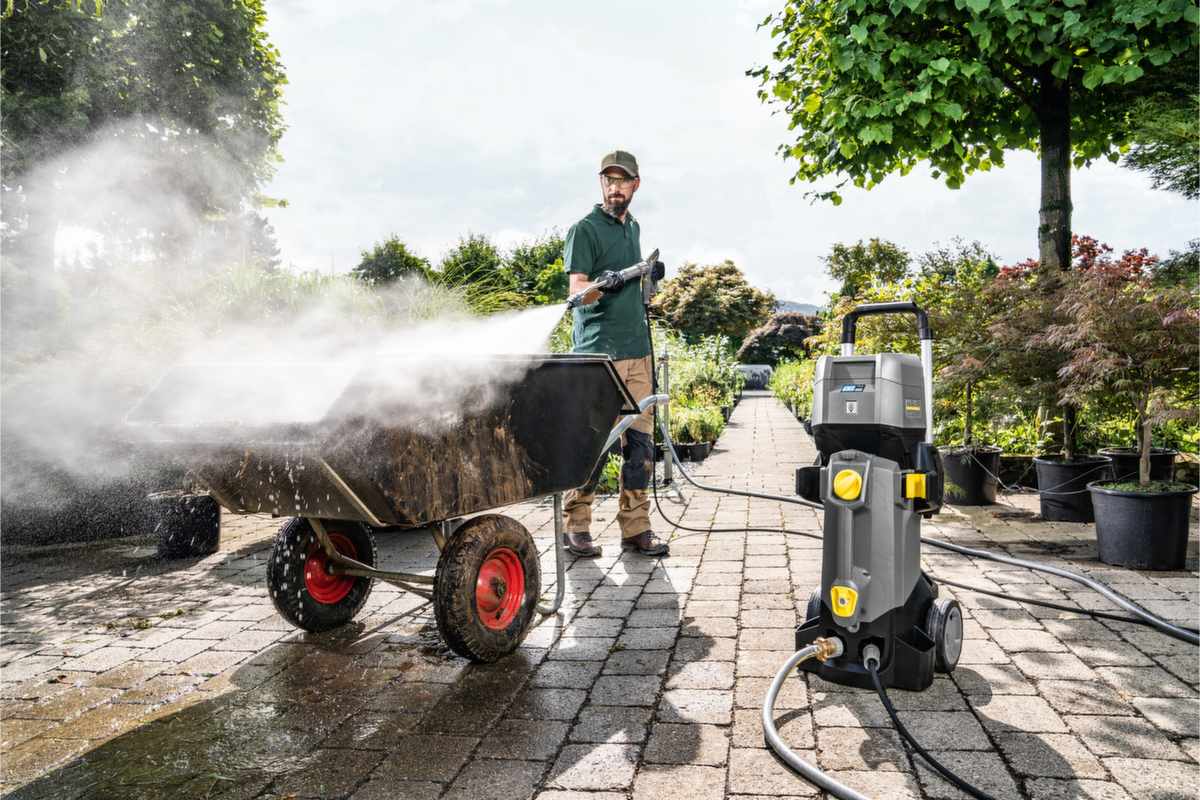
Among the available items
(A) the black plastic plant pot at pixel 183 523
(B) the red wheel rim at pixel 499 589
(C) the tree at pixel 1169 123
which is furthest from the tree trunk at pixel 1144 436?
(A) the black plastic plant pot at pixel 183 523

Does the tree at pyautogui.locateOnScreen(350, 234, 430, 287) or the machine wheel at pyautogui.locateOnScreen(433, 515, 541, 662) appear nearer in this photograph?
the machine wheel at pyautogui.locateOnScreen(433, 515, 541, 662)

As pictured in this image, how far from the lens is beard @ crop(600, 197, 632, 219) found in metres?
3.68

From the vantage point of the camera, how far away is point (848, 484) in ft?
6.77

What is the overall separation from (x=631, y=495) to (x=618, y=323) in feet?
2.96

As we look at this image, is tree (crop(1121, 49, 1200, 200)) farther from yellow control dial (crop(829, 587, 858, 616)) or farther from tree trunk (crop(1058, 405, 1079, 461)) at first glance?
yellow control dial (crop(829, 587, 858, 616))

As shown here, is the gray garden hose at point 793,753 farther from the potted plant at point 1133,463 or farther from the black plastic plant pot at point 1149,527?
the potted plant at point 1133,463

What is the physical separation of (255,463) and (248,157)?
9.98 metres

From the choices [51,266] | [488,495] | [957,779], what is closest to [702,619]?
[488,495]

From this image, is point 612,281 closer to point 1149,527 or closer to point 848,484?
point 848,484

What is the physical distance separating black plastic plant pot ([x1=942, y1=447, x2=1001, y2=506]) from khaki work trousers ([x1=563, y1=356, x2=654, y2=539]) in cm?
236

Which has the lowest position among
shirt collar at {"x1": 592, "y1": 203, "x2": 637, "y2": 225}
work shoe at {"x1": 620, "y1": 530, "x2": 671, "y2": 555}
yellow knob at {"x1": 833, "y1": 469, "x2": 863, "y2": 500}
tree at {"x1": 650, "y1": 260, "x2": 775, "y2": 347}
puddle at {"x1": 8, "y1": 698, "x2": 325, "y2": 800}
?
puddle at {"x1": 8, "y1": 698, "x2": 325, "y2": 800}

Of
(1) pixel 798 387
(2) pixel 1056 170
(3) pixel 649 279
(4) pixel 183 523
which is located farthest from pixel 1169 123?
(1) pixel 798 387

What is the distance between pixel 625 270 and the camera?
3541mm

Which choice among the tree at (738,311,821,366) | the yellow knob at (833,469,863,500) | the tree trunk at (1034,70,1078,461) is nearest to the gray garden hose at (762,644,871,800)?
the yellow knob at (833,469,863,500)
